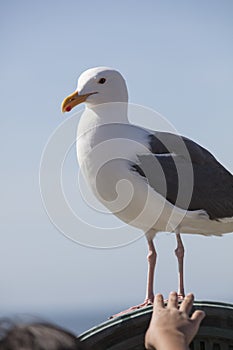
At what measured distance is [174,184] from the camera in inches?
253

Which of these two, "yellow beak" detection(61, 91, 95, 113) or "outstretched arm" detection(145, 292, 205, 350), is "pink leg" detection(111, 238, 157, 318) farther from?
"outstretched arm" detection(145, 292, 205, 350)

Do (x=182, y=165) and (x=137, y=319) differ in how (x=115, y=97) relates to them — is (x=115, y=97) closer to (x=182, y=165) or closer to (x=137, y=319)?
(x=182, y=165)

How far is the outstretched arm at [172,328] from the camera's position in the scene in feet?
6.95

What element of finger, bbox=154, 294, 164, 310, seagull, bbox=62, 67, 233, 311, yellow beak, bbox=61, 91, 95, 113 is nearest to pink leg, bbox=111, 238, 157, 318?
seagull, bbox=62, 67, 233, 311

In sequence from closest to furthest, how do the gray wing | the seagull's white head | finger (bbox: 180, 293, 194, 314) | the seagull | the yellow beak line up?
1. finger (bbox: 180, 293, 194, 314)
2. the seagull
3. the gray wing
4. the yellow beak
5. the seagull's white head

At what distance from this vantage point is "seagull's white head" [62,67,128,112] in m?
6.59

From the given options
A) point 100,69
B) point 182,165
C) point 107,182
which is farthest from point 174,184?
point 100,69

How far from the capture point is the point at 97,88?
664cm

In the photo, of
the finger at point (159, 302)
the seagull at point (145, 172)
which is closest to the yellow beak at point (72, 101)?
the seagull at point (145, 172)

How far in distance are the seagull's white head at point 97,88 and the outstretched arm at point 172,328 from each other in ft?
A: 14.2

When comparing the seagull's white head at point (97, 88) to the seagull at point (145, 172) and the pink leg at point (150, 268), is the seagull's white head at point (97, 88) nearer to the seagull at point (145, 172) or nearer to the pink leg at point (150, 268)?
the seagull at point (145, 172)

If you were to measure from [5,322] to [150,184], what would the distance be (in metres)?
4.58

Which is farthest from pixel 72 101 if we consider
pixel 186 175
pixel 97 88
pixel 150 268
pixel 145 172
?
pixel 150 268

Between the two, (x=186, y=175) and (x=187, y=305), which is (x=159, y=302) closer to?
(x=187, y=305)
